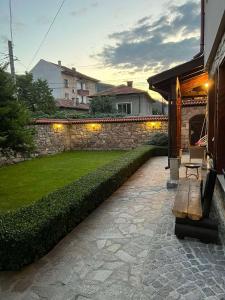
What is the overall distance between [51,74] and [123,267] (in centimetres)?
3432

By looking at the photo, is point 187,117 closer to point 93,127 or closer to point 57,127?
point 93,127

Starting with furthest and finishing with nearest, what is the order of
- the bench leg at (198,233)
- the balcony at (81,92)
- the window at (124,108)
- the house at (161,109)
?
the balcony at (81,92) → the house at (161,109) → the window at (124,108) → the bench leg at (198,233)

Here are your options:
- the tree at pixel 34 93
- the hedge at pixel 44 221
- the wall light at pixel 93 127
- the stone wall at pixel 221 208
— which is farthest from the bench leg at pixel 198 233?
the tree at pixel 34 93

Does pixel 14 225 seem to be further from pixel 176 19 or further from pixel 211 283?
pixel 176 19

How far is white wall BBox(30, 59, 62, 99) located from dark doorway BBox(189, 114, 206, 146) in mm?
24060

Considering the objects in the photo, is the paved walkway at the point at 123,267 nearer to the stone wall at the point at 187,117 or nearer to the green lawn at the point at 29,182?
the green lawn at the point at 29,182

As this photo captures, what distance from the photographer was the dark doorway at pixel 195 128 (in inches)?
573

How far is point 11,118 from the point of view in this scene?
274 inches

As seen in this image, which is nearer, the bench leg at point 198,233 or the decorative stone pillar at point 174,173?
the bench leg at point 198,233

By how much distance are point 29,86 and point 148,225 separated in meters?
24.1

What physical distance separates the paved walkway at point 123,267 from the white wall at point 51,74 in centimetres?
3211

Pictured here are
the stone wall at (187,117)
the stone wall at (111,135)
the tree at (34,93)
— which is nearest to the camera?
the stone wall at (187,117)

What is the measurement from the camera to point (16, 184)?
8.00 metres

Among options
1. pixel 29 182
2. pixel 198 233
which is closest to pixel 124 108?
pixel 29 182
